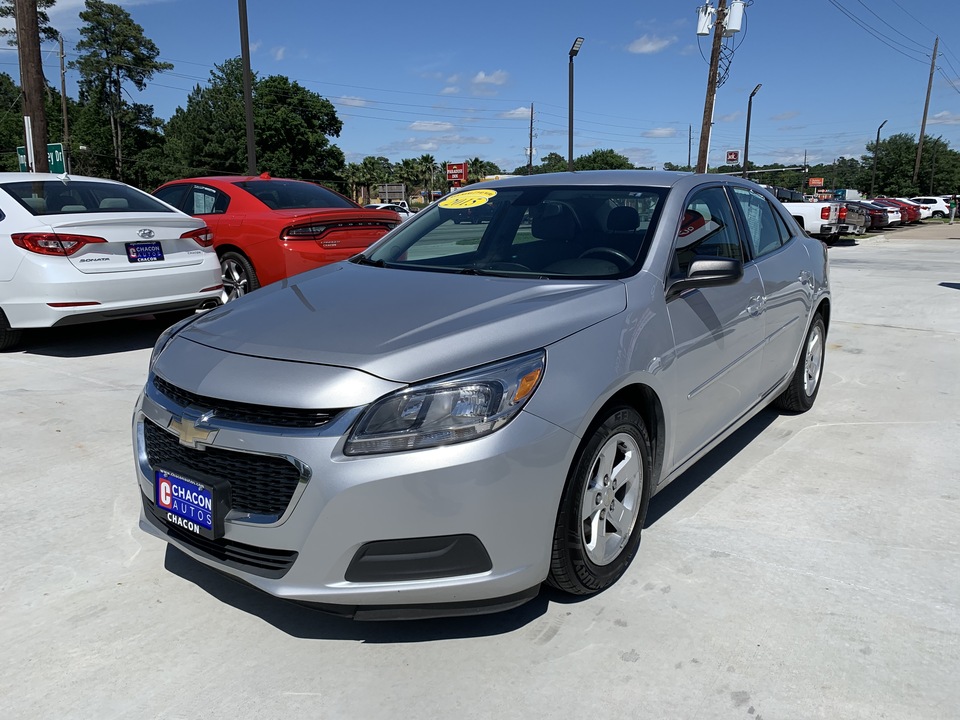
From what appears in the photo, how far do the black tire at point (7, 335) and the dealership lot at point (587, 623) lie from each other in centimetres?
266

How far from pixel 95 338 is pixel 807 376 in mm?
6394

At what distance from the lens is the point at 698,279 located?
10.3 ft

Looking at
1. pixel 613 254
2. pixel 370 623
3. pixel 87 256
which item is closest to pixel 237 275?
pixel 87 256

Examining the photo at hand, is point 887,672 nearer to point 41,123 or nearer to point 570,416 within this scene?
point 570,416

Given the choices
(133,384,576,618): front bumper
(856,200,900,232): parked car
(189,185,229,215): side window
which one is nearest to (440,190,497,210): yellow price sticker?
(133,384,576,618): front bumper

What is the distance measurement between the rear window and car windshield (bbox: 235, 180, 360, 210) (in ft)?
4.04

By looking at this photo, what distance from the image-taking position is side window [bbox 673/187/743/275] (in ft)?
11.1

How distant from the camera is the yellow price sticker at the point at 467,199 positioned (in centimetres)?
398

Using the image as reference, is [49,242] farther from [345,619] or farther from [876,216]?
[876,216]

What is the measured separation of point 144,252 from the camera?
6602mm

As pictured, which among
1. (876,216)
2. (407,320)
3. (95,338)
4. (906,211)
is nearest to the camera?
(407,320)

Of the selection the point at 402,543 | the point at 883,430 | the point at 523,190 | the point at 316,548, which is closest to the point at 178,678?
A: the point at 316,548

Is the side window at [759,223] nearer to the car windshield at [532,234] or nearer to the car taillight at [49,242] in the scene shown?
the car windshield at [532,234]

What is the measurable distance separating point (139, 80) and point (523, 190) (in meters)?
84.0
